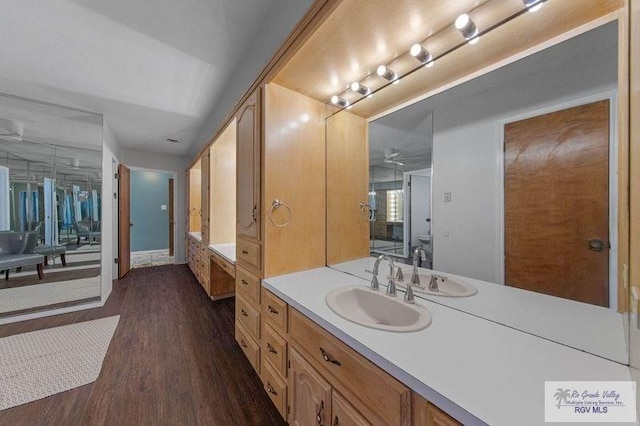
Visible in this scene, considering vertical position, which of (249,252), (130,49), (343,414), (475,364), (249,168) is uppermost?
(130,49)

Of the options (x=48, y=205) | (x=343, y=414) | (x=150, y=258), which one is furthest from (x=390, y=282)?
(x=150, y=258)

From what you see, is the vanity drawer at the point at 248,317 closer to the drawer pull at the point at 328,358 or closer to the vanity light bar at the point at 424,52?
the drawer pull at the point at 328,358

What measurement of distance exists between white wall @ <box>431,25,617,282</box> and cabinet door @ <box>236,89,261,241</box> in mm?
1118

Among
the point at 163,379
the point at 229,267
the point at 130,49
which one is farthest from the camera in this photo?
the point at 229,267

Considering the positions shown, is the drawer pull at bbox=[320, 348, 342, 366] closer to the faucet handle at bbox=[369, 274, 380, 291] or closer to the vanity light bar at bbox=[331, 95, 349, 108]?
the faucet handle at bbox=[369, 274, 380, 291]

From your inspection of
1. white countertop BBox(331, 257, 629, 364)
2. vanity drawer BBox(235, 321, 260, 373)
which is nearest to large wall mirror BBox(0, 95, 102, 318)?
vanity drawer BBox(235, 321, 260, 373)

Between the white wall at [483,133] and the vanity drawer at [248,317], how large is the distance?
1.23 meters

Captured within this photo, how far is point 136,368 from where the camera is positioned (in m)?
1.86

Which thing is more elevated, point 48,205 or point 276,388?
point 48,205

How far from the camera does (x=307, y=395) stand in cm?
109

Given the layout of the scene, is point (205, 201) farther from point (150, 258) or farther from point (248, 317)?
point (150, 258)

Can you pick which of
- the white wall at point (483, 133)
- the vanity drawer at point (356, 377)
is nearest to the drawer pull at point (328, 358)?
the vanity drawer at point (356, 377)

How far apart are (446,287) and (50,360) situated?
3104 mm

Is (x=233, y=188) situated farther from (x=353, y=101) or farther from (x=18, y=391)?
(x=18, y=391)
